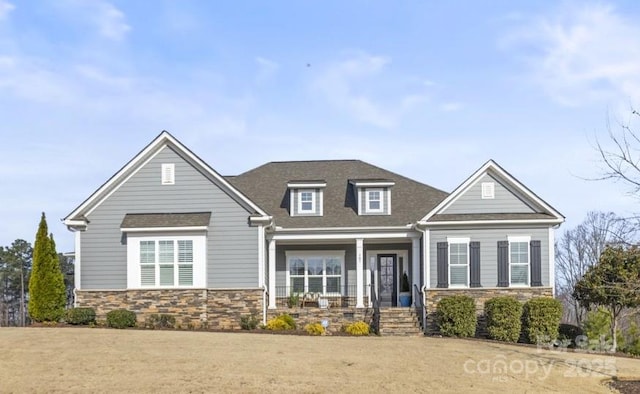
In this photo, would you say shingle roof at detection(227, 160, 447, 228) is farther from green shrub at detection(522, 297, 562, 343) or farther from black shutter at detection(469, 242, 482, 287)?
green shrub at detection(522, 297, 562, 343)

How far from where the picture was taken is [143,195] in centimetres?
2766

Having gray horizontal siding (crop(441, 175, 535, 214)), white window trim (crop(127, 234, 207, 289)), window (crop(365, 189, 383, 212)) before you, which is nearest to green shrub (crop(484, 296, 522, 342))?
gray horizontal siding (crop(441, 175, 535, 214))

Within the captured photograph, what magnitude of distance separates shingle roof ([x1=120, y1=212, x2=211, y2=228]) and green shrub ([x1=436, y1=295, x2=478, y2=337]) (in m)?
8.15

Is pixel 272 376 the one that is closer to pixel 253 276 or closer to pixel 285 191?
pixel 253 276

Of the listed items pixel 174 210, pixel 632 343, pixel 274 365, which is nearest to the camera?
pixel 274 365

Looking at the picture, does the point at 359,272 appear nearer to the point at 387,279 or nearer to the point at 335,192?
the point at 387,279

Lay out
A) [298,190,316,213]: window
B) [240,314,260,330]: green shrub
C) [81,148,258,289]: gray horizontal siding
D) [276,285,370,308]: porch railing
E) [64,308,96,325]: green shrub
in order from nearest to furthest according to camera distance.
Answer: [240,314,260,330]: green shrub
[64,308,96,325]: green shrub
[81,148,258,289]: gray horizontal siding
[276,285,370,308]: porch railing
[298,190,316,213]: window

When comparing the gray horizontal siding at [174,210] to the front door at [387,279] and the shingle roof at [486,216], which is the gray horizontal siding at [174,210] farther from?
the shingle roof at [486,216]

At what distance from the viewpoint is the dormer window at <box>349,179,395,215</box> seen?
30.5m

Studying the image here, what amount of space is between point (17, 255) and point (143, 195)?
124 feet

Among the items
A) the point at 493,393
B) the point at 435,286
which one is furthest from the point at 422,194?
the point at 493,393

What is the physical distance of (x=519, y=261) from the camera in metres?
27.8

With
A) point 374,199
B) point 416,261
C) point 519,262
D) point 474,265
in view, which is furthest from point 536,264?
point 374,199

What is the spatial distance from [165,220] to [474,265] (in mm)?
10363
